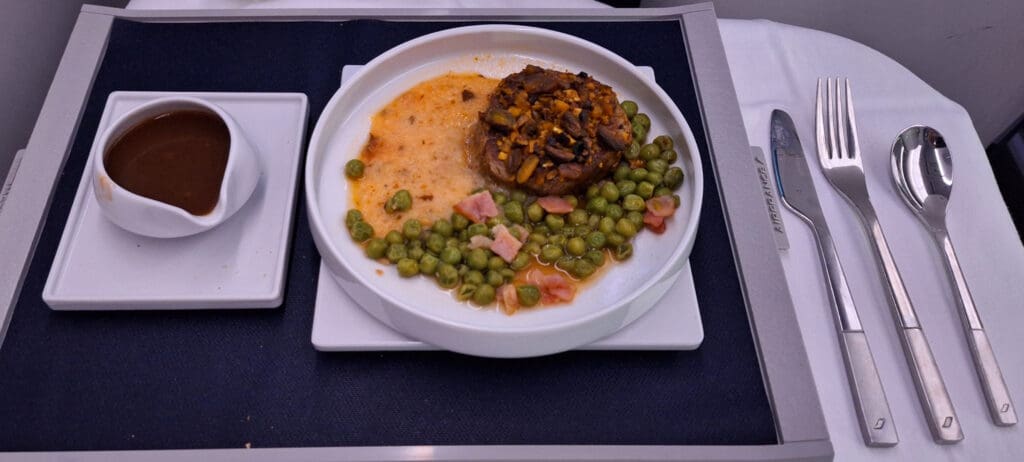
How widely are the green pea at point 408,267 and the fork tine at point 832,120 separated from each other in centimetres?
126

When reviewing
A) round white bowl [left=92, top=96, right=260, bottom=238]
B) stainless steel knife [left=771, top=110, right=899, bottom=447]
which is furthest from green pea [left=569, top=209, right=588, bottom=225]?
round white bowl [left=92, top=96, right=260, bottom=238]

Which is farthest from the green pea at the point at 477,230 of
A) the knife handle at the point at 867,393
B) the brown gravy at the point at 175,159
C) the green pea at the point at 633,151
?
the knife handle at the point at 867,393

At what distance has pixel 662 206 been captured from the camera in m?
1.66

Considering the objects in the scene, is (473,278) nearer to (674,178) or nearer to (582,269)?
(582,269)

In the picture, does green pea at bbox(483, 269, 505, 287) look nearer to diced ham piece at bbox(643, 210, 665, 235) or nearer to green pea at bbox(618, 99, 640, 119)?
diced ham piece at bbox(643, 210, 665, 235)

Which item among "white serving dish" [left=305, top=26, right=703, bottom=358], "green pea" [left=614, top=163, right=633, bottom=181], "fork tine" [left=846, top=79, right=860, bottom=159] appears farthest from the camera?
"fork tine" [left=846, top=79, right=860, bottom=159]

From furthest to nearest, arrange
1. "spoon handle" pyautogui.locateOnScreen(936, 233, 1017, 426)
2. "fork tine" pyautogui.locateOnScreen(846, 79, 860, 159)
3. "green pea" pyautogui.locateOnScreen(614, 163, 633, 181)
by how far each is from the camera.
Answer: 1. "fork tine" pyautogui.locateOnScreen(846, 79, 860, 159)
2. "green pea" pyautogui.locateOnScreen(614, 163, 633, 181)
3. "spoon handle" pyautogui.locateOnScreen(936, 233, 1017, 426)

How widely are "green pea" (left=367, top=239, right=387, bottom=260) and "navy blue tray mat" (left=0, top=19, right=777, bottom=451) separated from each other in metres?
0.21

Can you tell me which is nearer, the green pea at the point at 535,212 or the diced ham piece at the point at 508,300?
the diced ham piece at the point at 508,300

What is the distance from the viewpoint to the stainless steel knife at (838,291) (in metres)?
1.62

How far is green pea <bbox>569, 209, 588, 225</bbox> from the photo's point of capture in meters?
1.69

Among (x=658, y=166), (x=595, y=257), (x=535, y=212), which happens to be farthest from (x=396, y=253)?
(x=658, y=166)

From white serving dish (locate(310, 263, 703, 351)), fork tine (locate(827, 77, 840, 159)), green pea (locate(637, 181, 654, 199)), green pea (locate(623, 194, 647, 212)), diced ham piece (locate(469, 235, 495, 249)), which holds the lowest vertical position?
white serving dish (locate(310, 263, 703, 351))

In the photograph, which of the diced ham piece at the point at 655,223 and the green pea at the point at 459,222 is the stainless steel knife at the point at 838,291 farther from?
the green pea at the point at 459,222
